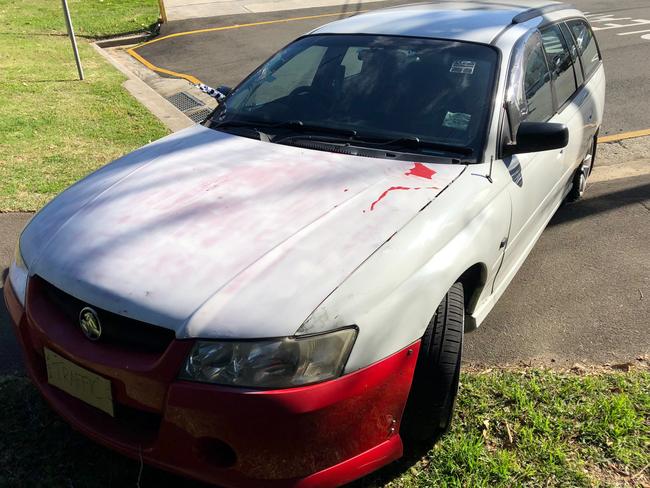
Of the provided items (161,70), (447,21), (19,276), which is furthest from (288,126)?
(161,70)

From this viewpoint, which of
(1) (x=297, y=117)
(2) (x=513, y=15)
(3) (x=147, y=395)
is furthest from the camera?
(2) (x=513, y=15)

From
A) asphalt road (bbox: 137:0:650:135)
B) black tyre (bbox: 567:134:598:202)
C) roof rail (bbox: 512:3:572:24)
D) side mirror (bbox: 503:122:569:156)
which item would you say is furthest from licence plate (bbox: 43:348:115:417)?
asphalt road (bbox: 137:0:650:135)

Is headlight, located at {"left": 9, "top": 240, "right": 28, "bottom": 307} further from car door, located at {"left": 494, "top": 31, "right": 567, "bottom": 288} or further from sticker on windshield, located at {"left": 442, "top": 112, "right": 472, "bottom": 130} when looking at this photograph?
car door, located at {"left": 494, "top": 31, "right": 567, "bottom": 288}

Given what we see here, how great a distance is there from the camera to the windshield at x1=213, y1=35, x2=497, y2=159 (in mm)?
3145

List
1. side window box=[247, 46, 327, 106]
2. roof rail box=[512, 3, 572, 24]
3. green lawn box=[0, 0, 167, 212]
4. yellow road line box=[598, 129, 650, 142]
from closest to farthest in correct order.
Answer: side window box=[247, 46, 327, 106] < roof rail box=[512, 3, 572, 24] < green lawn box=[0, 0, 167, 212] < yellow road line box=[598, 129, 650, 142]

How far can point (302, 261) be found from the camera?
2.26 m

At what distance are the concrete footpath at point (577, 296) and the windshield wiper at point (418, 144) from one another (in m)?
1.09

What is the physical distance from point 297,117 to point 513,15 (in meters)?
1.59

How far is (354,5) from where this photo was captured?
55.8 ft

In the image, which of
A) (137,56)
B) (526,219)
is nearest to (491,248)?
(526,219)

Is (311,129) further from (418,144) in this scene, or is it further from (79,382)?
(79,382)

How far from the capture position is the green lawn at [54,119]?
222 inches

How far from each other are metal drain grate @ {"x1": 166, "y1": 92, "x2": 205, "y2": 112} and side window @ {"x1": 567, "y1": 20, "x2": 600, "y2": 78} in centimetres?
484

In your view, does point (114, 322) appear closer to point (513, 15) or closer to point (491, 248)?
point (491, 248)
